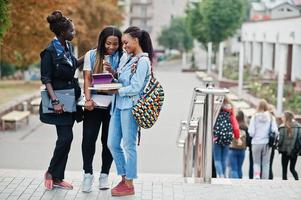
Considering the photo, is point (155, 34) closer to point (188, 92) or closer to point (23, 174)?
point (188, 92)

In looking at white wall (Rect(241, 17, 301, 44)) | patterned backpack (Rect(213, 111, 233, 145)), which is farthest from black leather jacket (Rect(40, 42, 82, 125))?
white wall (Rect(241, 17, 301, 44))

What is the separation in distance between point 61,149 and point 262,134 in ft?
16.6

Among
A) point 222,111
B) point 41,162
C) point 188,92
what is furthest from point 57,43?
point 188,92

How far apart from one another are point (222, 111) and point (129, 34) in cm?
406

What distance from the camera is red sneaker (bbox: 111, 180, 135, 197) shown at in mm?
6762

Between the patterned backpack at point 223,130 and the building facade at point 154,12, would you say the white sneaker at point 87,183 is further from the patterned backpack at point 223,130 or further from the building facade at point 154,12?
the building facade at point 154,12

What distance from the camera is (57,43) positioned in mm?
6812

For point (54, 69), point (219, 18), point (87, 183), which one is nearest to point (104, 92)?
point (54, 69)

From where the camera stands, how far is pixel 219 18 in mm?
53562

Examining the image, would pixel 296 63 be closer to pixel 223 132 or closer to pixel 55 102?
pixel 223 132

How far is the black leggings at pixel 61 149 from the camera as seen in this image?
6.94 meters

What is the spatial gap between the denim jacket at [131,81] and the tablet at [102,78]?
13cm

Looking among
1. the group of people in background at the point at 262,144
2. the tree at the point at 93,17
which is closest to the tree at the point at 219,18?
the tree at the point at 93,17

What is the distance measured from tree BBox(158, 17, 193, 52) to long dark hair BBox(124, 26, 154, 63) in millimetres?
68036
